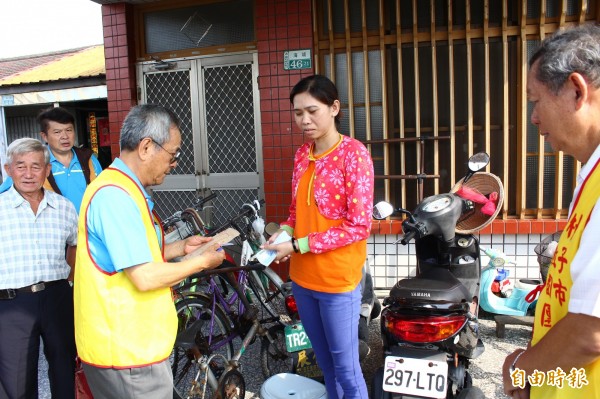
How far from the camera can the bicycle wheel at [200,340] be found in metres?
2.98

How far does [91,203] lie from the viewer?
1.72 m

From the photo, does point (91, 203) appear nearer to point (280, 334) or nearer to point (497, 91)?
point (280, 334)

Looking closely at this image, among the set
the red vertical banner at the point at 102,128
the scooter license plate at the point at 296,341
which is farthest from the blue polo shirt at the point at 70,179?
the red vertical banner at the point at 102,128

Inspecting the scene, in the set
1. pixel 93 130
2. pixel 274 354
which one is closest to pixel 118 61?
pixel 93 130

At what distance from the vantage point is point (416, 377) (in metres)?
2.36

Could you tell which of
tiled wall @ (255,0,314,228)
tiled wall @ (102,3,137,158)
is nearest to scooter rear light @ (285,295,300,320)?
tiled wall @ (255,0,314,228)

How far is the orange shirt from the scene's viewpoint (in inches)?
89.4

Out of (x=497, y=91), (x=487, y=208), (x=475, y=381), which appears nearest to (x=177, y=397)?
(x=475, y=381)

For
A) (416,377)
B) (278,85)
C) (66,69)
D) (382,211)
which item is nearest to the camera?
(416,377)

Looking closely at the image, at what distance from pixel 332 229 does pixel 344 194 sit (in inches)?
7.3

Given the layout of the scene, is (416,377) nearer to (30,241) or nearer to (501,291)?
(30,241)

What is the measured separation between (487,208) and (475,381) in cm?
128

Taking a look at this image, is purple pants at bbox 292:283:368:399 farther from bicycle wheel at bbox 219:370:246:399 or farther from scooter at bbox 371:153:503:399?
bicycle wheel at bbox 219:370:246:399

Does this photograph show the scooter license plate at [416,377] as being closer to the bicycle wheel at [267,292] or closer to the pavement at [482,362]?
the pavement at [482,362]
